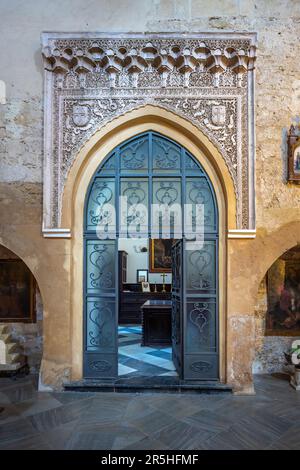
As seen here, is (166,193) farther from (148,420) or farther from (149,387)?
(148,420)

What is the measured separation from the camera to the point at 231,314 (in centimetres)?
463

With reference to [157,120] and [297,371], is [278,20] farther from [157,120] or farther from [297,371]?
[297,371]

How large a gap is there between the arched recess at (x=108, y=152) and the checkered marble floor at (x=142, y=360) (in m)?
0.89

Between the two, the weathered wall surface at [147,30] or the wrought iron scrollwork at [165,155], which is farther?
the wrought iron scrollwork at [165,155]

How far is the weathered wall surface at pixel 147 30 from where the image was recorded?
4648 mm

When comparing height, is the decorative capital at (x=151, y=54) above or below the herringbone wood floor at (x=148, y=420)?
above

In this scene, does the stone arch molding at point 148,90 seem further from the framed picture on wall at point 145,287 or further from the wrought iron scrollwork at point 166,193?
the framed picture on wall at point 145,287

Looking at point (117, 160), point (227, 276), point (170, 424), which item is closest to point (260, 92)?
point (117, 160)

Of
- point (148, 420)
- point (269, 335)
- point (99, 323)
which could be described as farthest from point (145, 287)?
point (148, 420)

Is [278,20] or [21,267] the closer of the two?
[278,20]

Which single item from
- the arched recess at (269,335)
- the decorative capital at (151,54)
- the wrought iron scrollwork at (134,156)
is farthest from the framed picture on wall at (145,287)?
the decorative capital at (151,54)

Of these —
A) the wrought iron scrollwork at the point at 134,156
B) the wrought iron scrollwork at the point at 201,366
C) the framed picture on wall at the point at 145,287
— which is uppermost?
the wrought iron scrollwork at the point at 134,156

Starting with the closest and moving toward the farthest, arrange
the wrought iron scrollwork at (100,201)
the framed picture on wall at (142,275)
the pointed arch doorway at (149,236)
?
the pointed arch doorway at (149,236), the wrought iron scrollwork at (100,201), the framed picture on wall at (142,275)

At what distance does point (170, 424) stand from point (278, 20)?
17.7 ft
